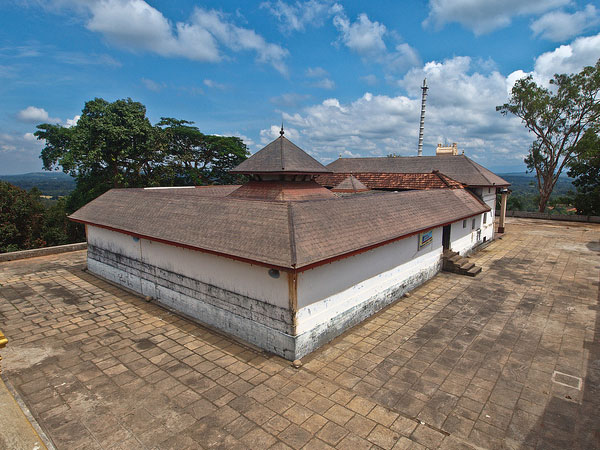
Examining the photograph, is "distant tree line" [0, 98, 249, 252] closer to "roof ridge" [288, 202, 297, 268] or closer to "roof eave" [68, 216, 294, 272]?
"roof eave" [68, 216, 294, 272]

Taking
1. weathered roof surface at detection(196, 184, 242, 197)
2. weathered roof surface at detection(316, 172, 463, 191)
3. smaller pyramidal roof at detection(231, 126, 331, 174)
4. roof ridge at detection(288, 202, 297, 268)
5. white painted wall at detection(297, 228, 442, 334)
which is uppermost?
smaller pyramidal roof at detection(231, 126, 331, 174)

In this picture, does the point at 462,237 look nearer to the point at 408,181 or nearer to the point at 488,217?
the point at 408,181

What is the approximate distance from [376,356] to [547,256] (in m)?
16.2

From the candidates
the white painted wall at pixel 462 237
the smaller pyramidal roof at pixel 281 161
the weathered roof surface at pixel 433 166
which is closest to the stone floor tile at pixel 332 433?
the smaller pyramidal roof at pixel 281 161

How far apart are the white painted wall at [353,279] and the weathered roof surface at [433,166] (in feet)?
37.5

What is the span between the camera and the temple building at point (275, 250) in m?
8.34

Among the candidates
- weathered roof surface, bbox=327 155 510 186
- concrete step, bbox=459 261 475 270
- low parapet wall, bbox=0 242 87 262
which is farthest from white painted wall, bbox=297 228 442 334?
low parapet wall, bbox=0 242 87 262

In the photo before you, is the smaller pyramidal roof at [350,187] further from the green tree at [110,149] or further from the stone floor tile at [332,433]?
the green tree at [110,149]

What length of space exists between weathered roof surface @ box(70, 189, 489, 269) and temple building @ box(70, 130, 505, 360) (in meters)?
0.04

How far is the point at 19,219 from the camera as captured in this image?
19.8 meters

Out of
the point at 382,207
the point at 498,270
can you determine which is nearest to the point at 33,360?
the point at 382,207

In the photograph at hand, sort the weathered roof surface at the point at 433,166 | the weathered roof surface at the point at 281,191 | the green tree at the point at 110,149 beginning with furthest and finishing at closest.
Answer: the green tree at the point at 110,149, the weathered roof surface at the point at 433,166, the weathered roof surface at the point at 281,191

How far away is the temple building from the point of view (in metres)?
8.34

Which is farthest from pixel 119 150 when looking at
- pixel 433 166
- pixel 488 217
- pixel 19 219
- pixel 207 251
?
pixel 488 217
